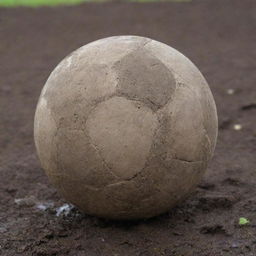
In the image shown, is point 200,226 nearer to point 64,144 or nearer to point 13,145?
point 64,144

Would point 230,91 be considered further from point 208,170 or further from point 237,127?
point 208,170

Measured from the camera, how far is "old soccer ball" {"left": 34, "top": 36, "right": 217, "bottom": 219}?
379 centimetres

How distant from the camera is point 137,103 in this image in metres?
3.81

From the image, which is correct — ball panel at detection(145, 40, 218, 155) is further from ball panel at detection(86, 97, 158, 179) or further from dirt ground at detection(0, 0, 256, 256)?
dirt ground at detection(0, 0, 256, 256)

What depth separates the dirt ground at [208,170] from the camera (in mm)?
4133

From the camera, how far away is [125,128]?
3771 millimetres

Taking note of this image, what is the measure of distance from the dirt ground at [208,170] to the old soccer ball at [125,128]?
0.96 ft

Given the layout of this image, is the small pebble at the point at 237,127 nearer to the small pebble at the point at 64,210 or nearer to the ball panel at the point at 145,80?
the small pebble at the point at 64,210

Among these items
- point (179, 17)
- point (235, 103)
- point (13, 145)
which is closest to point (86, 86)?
point (13, 145)

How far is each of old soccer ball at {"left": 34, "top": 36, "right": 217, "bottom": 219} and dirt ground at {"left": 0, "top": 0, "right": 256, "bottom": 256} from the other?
0.29 metres

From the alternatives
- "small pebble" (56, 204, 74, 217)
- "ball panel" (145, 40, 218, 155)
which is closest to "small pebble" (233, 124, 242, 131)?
"ball panel" (145, 40, 218, 155)

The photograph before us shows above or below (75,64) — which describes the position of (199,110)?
below

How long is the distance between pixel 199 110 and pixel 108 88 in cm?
66

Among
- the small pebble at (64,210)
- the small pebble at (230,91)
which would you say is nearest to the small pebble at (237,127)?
the small pebble at (230,91)
